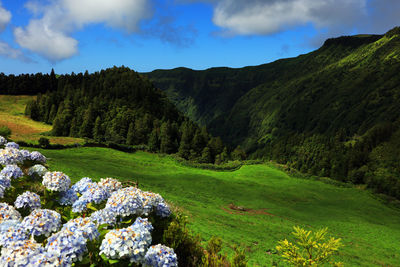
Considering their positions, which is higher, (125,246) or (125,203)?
(125,203)

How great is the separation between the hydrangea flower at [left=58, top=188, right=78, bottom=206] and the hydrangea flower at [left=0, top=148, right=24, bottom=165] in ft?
13.2

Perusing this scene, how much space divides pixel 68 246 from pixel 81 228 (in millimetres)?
661

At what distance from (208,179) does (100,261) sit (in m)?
50.2

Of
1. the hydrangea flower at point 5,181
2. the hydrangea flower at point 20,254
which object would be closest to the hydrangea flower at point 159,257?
the hydrangea flower at point 20,254

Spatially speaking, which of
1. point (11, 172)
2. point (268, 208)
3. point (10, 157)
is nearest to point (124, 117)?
point (268, 208)

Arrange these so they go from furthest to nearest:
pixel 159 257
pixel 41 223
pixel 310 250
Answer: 1. pixel 310 250
2. pixel 41 223
3. pixel 159 257

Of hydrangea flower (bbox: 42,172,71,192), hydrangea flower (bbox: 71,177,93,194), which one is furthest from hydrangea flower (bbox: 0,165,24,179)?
hydrangea flower (bbox: 71,177,93,194)

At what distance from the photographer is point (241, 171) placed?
80688 mm

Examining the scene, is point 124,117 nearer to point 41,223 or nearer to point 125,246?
point 41,223

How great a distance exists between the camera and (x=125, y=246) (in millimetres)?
5980

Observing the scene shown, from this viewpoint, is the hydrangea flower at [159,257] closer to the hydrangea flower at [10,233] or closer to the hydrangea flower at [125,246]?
the hydrangea flower at [125,246]

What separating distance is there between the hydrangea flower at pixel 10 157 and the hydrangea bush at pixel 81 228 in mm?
1634

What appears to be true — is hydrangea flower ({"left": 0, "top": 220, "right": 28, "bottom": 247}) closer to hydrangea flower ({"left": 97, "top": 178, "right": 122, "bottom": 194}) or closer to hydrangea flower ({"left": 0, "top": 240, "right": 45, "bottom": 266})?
hydrangea flower ({"left": 0, "top": 240, "right": 45, "bottom": 266})

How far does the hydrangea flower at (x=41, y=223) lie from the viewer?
6.84 m
